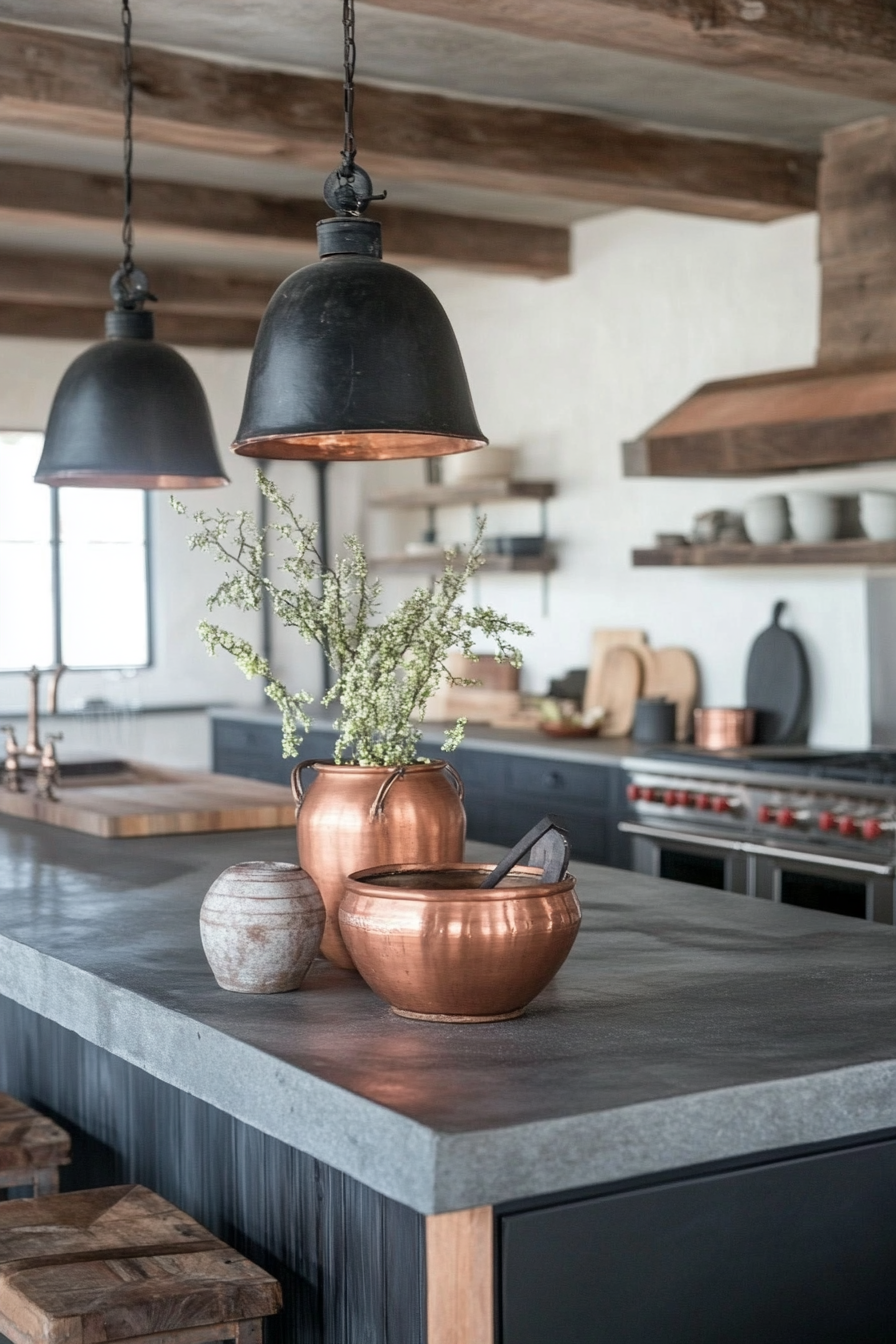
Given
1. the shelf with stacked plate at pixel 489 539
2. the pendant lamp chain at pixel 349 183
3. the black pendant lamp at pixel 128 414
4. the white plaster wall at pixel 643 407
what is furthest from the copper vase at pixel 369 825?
the shelf with stacked plate at pixel 489 539

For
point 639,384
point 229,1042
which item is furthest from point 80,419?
point 639,384

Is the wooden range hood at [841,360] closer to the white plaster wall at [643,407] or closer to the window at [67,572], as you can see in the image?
the white plaster wall at [643,407]

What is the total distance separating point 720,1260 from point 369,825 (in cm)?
82

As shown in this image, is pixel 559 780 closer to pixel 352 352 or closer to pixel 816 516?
pixel 816 516

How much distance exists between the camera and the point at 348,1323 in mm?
2164

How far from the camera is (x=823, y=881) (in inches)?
198

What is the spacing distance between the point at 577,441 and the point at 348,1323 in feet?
18.3

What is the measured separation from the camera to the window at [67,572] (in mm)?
8555

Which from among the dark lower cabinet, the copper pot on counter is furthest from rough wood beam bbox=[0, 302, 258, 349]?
the dark lower cabinet

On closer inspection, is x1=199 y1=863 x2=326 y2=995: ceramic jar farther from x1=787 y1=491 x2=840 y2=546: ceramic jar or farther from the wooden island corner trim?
x1=787 y1=491 x2=840 y2=546: ceramic jar

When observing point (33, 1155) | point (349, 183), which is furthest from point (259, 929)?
point (349, 183)

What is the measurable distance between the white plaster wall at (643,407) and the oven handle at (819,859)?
1.05 m

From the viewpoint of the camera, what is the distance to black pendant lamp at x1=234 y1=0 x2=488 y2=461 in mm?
2361

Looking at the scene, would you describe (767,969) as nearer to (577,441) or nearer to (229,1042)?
(229,1042)
